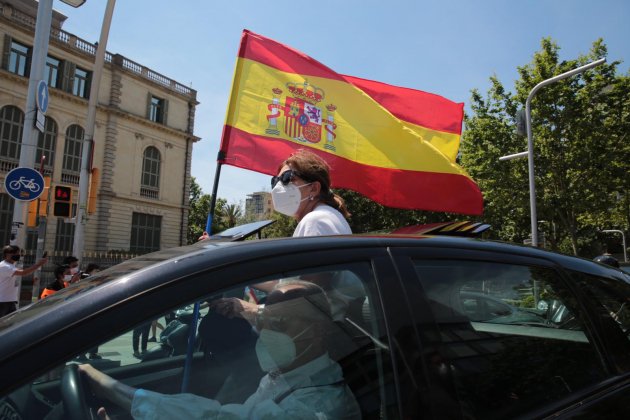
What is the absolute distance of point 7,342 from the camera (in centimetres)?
93

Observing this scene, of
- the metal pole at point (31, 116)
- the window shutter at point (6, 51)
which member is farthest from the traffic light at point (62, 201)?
the window shutter at point (6, 51)

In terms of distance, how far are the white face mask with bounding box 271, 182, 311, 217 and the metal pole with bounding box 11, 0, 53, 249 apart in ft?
21.9

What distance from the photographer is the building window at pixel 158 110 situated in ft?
120

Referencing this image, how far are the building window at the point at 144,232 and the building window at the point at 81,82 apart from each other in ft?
31.0

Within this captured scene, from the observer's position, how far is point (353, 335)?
133 cm

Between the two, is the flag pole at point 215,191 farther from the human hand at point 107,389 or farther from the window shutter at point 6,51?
the window shutter at point 6,51

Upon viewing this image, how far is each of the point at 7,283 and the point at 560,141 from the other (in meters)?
17.8

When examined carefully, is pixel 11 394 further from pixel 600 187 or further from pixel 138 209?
pixel 138 209

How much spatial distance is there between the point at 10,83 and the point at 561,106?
29707mm

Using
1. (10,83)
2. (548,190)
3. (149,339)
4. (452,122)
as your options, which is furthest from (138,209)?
(149,339)

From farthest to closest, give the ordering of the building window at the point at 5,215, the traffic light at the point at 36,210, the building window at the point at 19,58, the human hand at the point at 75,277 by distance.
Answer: the building window at the point at 19,58 → the building window at the point at 5,215 → the traffic light at the point at 36,210 → the human hand at the point at 75,277

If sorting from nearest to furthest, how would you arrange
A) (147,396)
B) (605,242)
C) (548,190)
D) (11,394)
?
(11,394) → (147,396) → (548,190) → (605,242)

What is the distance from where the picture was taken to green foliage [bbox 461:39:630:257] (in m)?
16.5

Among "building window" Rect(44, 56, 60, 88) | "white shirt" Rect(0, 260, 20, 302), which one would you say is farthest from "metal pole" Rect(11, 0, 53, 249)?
"building window" Rect(44, 56, 60, 88)
